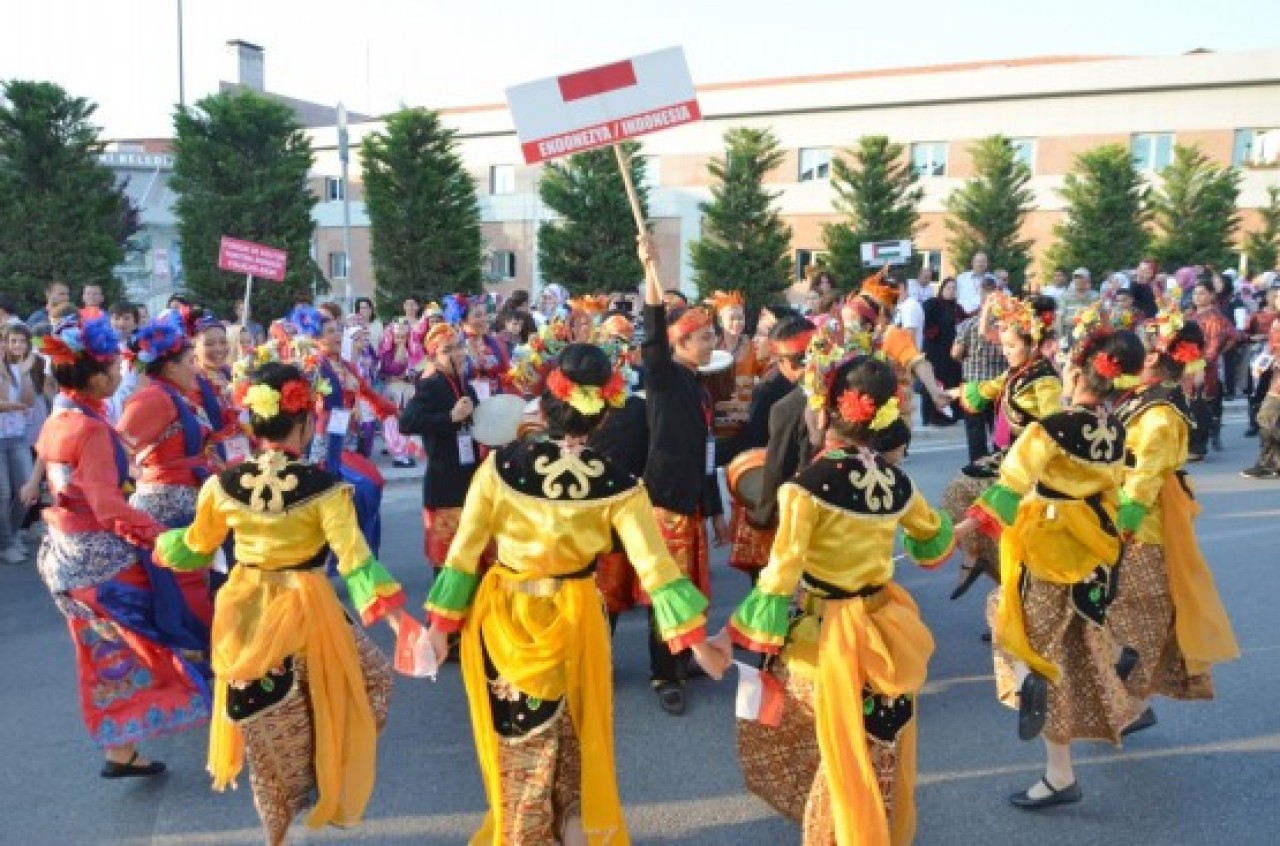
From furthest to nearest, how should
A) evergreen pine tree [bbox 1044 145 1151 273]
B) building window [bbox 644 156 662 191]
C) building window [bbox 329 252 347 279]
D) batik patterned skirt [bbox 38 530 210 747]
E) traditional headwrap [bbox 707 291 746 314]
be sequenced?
building window [bbox 329 252 347 279]
building window [bbox 644 156 662 191]
evergreen pine tree [bbox 1044 145 1151 273]
traditional headwrap [bbox 707 291 746 314]
batik patterned skirt [bbox 38 530 210 747]

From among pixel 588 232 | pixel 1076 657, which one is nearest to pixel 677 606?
pixel 1076 657

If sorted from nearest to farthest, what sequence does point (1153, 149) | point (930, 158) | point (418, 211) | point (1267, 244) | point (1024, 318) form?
point (1024, 318) < point (418, 211) < point (1267, 244) < point (1153, 149) < point (930, 158)

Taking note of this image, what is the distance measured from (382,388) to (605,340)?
7.75 m

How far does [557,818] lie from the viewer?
139 inches

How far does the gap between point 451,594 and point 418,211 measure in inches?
850

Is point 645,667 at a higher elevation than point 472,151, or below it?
below

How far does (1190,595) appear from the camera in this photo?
484 cm

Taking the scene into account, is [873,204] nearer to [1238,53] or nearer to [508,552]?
[1238,53]

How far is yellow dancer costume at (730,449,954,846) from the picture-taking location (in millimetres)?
3277

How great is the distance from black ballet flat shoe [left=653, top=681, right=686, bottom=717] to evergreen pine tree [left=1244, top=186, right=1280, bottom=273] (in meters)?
31.5

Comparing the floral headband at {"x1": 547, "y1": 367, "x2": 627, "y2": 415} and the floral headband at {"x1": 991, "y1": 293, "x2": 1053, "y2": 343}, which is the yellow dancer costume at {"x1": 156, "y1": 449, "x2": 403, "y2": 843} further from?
the floral headband at {"x1": 991, "y1": 293, "x2": 1053, "y2": 343}

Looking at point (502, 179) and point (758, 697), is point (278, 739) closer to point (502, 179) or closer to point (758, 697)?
point (758, 697)

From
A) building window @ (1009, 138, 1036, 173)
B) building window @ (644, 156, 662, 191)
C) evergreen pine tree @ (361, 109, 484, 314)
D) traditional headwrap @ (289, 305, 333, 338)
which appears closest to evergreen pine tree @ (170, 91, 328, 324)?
evergreen pine tree @ (361, 109, 484, 314)

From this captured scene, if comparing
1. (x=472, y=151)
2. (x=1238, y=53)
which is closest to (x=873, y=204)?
(x=1238, y=53)
